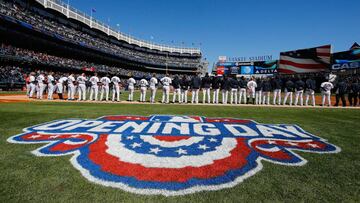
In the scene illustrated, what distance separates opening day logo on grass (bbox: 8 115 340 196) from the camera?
2898 millimetres

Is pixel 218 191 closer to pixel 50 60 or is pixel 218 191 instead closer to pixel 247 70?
pixel 50 60

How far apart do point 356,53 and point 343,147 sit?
40.9 metres

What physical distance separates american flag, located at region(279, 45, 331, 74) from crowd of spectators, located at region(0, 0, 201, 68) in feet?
140

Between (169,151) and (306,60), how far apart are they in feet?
135

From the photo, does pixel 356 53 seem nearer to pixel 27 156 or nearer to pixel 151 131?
pixel 151 131

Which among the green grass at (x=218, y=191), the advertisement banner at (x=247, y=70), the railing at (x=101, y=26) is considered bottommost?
the green grass at (x=218, y=191)

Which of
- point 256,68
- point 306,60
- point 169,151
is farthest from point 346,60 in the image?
point 169,151

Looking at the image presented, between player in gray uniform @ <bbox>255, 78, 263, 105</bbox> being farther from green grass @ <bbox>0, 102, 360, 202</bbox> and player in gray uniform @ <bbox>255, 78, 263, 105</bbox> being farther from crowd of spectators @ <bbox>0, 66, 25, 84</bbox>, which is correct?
crowd of spectators @ <bbox>0, 66, 25, 84</bbox>

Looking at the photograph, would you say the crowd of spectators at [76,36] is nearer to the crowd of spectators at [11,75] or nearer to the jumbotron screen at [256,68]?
the crowd of spectators at [11,75]

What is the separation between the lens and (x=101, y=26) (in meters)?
65.3

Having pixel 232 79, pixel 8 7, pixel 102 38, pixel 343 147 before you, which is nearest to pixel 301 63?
pixel 232 79

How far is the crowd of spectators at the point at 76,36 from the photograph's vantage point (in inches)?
1390

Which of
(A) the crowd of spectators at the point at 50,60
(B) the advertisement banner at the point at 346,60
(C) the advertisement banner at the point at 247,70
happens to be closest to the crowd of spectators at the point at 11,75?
(A) the crowd of spectators at the point at 50,60

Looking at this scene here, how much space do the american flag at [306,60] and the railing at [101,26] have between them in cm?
4600
